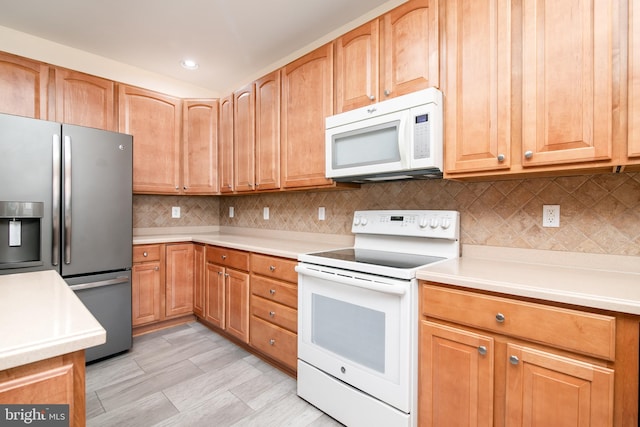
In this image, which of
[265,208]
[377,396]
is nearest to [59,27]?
[265,208]

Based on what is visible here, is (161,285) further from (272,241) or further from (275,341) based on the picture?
(275,341)

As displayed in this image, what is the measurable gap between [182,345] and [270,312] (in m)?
1.03

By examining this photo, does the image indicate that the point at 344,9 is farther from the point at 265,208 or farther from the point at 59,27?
the point at 59,27

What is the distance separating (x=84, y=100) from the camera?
8.64ft

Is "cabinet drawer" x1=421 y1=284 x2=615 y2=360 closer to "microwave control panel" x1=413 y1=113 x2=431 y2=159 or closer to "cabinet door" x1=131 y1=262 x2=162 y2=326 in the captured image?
"microwave control panel" x1=413 y1=113 x2=431 y2=159

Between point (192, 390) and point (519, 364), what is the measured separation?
1896 millimetres

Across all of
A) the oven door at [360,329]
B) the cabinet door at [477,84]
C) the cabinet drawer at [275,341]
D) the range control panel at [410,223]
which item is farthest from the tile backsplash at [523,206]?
the cabinet drawer at [275,341]

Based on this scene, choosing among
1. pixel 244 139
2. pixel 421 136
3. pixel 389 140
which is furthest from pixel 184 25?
pixel 421 136

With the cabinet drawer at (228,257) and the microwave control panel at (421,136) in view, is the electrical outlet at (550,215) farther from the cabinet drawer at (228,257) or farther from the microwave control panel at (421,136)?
the cabinet drawer at (228,257)

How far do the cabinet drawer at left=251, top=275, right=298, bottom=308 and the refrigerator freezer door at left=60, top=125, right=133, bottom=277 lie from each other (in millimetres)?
1075

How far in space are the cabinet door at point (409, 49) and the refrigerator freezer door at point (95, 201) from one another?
2.06 m

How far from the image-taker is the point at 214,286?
2.81 metres

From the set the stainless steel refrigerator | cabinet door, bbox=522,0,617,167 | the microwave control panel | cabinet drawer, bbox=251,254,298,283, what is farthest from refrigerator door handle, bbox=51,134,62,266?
cabinet door, bbox=522,0,617,167

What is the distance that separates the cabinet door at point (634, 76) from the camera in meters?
1.15
